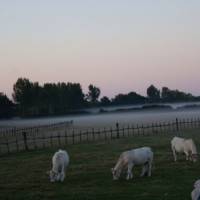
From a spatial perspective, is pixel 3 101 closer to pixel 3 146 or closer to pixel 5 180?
pixel 3 146

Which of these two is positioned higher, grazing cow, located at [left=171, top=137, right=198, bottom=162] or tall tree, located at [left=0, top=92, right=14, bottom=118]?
tall tree, located at [left=0, top=92, right=14, bottom=118]

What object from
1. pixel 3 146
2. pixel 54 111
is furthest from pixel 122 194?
pixel 54 111

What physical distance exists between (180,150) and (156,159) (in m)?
1.55

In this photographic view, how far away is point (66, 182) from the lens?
2114 centimetres

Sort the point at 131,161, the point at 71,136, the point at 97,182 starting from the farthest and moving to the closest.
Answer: the point at 71,136
the point at 131,161
the point at 97,182

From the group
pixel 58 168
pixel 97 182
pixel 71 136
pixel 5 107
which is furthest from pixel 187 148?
pixel 5 107

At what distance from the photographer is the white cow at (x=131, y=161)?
21172mm

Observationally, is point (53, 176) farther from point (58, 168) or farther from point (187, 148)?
point (187, 148)

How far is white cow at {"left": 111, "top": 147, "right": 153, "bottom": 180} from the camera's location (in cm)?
2117

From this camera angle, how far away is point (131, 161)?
844 inches

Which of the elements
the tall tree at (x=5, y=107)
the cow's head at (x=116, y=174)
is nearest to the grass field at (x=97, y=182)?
the cow's head at (x=116, y=174)

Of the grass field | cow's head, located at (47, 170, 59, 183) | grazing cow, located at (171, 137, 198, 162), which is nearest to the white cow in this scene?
the grass field

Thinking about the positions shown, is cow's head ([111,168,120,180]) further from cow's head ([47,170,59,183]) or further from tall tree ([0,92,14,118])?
tall tree ([0,92,14,118])

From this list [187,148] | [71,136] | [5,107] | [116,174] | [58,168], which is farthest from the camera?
[5,107]
